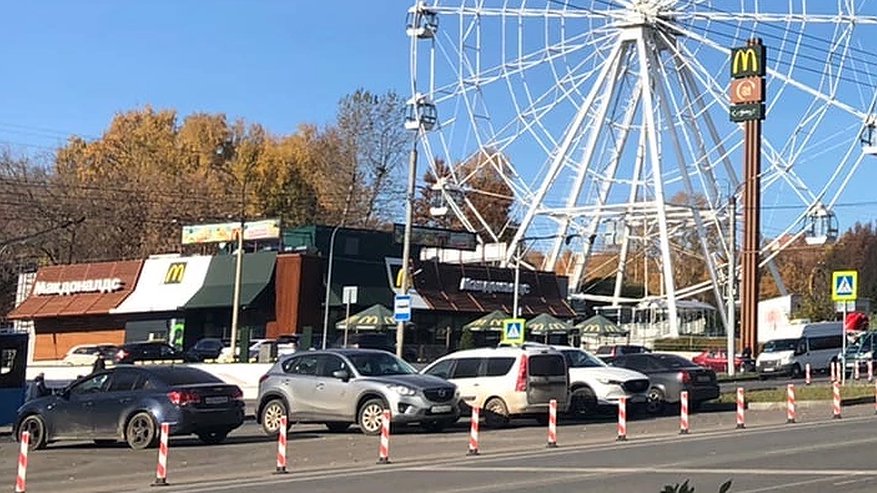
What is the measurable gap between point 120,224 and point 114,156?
7956 millimetres

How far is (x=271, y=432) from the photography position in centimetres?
2414

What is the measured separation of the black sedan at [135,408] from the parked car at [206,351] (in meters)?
25.4

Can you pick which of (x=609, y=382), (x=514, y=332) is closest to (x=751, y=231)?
(x=514, y=332)

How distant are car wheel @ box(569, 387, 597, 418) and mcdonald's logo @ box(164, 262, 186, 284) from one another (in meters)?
38.9

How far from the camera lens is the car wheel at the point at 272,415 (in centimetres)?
2409

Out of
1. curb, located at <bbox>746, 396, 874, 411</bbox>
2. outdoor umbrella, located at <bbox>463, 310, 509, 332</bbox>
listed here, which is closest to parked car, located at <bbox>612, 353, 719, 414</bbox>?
curb, located at <bbox>746, 396, 874, 411</bbox>

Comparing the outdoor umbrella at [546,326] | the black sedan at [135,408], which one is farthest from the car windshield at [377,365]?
the outdoor umbrella at [546,326]

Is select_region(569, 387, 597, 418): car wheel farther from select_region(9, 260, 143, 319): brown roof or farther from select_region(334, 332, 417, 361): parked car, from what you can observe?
select_region(9, 260, 143, 319): brown roof

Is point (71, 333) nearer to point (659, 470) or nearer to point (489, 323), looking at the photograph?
point (489, 323)

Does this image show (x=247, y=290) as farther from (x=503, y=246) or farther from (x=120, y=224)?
(x=120, y=224)

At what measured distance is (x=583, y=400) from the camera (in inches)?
1080

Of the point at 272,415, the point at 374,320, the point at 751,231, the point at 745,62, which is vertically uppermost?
the point at 745,62

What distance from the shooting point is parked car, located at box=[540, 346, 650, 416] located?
89.5 feet

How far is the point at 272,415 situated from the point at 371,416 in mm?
2432
